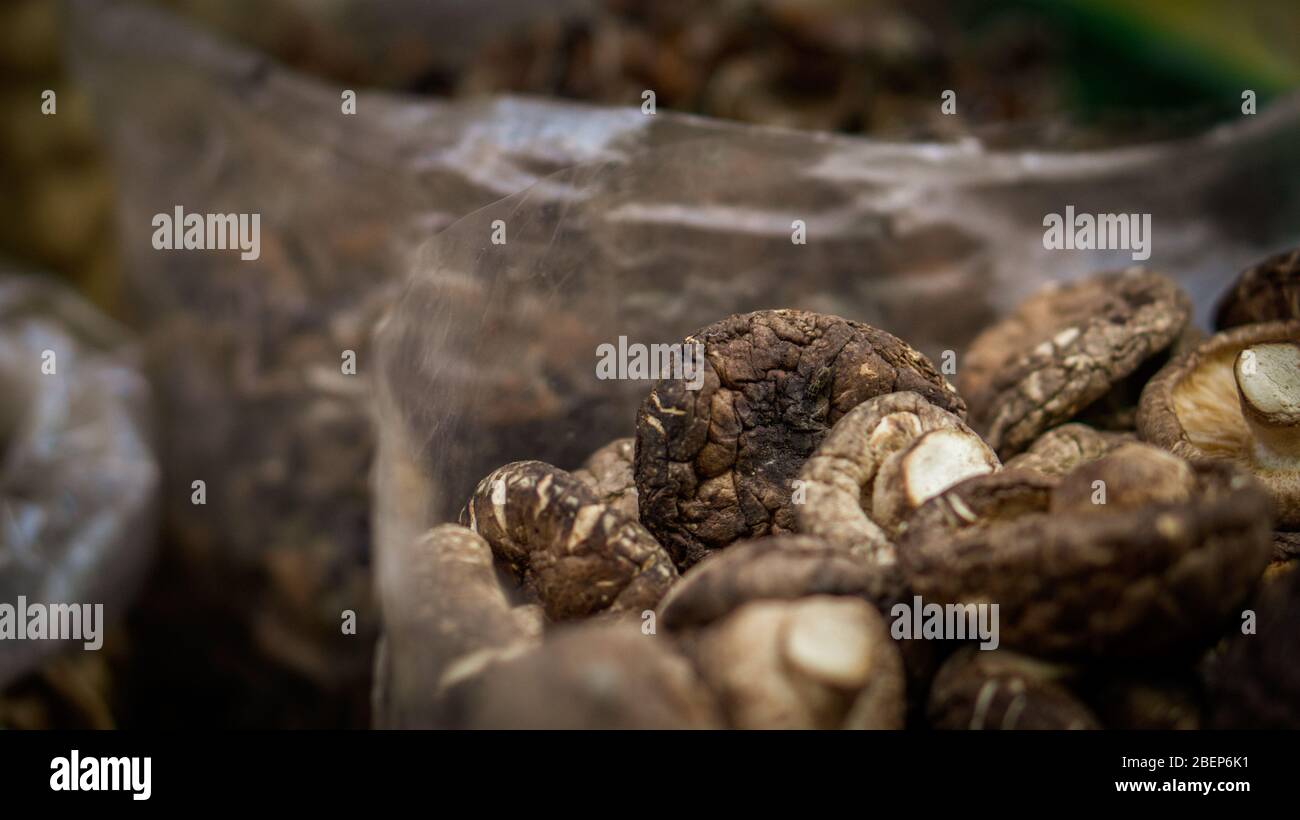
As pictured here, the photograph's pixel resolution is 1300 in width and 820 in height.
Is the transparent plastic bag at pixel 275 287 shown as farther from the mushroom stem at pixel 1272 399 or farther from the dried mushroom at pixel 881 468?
the mushroom stem at pixel 1272 399

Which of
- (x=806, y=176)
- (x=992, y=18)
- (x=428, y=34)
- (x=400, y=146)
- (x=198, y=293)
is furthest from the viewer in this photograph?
(x=992, y=18)

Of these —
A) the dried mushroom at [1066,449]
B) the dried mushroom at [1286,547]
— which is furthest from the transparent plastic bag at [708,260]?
the dried mushroom at [1286,547]

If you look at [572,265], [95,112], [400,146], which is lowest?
[572,265]

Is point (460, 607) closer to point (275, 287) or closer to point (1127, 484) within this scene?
point (1127, 484)
